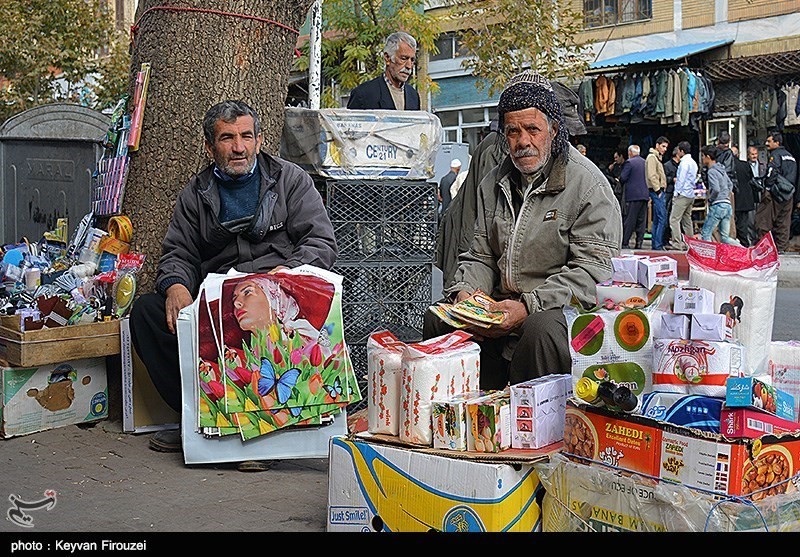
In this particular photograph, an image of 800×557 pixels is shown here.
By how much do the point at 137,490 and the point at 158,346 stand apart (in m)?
0.86

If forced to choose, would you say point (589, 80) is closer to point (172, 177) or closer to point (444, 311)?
point (172, 177)

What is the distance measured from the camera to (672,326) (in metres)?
3.04

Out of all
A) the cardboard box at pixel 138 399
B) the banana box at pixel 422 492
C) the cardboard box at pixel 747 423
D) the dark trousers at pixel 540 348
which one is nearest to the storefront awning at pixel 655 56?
the cardboard box at pixel 138 399

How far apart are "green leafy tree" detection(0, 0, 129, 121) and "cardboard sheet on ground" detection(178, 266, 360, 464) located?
18.9 m

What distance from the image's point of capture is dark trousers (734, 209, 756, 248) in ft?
55.1

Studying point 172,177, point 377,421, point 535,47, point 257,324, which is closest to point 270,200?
point 257,324

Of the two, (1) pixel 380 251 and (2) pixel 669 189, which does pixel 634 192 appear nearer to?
(2) pixel 669 189

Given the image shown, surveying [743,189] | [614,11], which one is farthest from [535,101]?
[614,11]

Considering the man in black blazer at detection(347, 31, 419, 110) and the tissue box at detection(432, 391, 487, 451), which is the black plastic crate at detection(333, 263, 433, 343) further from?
the tissue box at detection(432, 391, 487, 451)

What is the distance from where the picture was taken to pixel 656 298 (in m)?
3.14

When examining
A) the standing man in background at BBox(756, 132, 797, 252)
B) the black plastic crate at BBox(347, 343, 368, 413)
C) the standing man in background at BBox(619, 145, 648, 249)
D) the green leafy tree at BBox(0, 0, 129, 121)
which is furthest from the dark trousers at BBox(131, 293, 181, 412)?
the green leafy tree at BBox(0, 0, 129, 121)

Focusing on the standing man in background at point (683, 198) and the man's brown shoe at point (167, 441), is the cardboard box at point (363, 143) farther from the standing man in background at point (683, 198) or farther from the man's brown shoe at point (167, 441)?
the standing man in background at point (683, 198)

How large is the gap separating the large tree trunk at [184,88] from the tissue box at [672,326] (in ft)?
9.97

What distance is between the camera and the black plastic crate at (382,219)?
5586 mm
